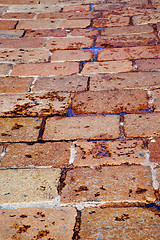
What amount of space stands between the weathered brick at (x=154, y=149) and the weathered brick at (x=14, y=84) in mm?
1234

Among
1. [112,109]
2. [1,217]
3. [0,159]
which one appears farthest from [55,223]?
[112,109]

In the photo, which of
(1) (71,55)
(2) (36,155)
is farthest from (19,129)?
(1) (71,55)

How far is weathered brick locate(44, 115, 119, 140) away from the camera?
6.43ft

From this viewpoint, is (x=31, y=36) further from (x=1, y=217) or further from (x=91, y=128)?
(x=1, y=217)

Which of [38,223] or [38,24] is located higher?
[38,24]

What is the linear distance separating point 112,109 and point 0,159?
36.3 inches

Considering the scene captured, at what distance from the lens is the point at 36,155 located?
1.83m

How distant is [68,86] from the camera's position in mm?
2520

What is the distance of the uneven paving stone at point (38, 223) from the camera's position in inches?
52.8

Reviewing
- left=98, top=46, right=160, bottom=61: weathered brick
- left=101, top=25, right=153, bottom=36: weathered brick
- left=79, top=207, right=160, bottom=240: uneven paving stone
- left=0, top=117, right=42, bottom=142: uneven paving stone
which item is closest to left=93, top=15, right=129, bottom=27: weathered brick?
left=101, top=25, right=153, bottom=36: weathered brick

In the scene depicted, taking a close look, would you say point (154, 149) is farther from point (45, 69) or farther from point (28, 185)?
point (45, 69)

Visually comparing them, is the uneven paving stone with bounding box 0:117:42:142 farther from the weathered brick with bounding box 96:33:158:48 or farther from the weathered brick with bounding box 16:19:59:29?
the weathered brick with bounding box 16:19:59:29

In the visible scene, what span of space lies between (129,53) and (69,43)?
0.74m

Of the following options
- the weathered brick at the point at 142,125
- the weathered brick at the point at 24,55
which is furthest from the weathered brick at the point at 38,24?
the weathered brick at the point at 142,125
